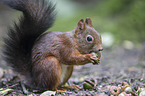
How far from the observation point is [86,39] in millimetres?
1871

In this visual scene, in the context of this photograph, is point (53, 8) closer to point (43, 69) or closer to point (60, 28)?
point (43, 69)

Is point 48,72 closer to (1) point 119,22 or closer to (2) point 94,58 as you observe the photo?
(2) point 94,58

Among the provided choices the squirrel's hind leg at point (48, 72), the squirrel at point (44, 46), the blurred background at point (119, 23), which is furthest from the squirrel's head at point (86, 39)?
the blurred background at point (119, 23)

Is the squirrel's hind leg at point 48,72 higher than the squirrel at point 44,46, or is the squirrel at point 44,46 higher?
the squirrel at point 44,46

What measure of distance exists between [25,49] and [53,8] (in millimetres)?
494

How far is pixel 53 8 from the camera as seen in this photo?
6.54 ft

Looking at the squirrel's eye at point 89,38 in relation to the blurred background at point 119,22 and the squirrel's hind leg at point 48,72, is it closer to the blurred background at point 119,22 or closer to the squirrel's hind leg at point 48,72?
the squirrel's hind leg at point 48,72

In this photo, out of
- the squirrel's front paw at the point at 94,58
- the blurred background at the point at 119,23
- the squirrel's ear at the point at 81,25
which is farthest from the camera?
the blurred background at the point at 119,23

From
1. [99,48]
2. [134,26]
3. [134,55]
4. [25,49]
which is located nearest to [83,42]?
[99,48]

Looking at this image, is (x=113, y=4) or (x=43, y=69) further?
(x=113, y=4)

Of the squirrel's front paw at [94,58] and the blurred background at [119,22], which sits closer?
the squirrel's front paw at [94,58]

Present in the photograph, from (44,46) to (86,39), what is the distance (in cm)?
40

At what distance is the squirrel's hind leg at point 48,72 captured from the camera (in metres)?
1.78

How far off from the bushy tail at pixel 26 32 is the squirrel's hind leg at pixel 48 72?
0.15 metres
